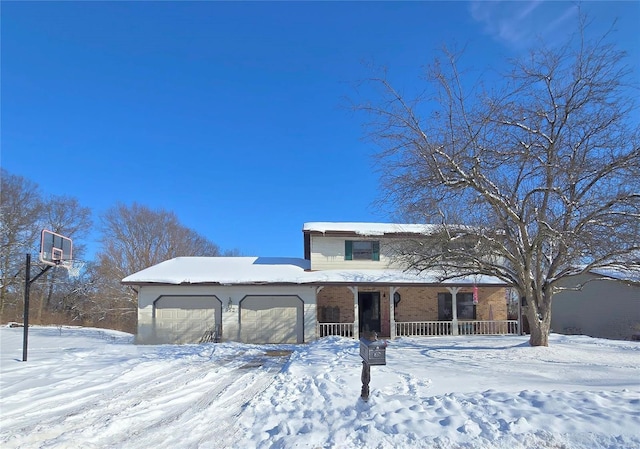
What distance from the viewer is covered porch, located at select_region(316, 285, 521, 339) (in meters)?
19.9

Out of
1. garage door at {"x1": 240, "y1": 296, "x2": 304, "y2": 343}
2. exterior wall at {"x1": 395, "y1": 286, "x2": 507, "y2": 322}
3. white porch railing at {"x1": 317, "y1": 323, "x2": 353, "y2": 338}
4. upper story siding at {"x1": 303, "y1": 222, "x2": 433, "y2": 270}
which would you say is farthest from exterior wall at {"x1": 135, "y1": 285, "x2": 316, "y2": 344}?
exterior wall at {"x1": 395, "y1": 286, "x2": 507, "y2": 322}

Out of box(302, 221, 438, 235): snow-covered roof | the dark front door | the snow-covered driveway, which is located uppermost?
box(302, 221, 438, 235): snow-covered roof

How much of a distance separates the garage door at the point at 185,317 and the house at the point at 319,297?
4cm

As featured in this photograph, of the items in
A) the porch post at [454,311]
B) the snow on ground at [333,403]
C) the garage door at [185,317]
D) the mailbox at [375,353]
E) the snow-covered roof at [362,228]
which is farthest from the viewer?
the snow-covered roof at [362,228]

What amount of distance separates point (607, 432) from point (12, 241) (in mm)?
36429

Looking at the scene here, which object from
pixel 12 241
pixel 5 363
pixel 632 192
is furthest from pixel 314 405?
pixel 12 241

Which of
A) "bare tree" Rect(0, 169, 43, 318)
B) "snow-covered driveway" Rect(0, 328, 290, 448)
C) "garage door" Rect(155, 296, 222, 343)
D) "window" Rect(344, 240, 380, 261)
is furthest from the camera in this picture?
"bare tree" Rect(0, 169, 43, 318)

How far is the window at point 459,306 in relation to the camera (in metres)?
21.2

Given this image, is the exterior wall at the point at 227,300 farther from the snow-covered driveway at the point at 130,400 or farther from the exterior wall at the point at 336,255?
the snow-covered driveway at the point at 130,400

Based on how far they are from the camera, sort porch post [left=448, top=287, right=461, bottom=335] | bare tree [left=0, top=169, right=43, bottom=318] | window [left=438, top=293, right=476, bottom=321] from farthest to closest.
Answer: bare tree [left=0, top=169, right=43, bottom=318] → window [left=438, top=293, right=476, bottom=321] → porch post [left=448, top=287, right=461, bottom=335]

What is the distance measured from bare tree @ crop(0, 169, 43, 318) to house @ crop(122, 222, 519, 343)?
57.1 ft

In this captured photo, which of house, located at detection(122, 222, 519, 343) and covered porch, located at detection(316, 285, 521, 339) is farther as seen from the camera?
covered porch, located at detection(316, 285, 521, 339)

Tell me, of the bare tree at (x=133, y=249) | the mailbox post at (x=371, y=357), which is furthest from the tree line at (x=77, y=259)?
the mailbox post at (x=371, y=357)

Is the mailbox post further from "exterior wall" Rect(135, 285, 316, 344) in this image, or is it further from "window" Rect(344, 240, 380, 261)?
"window" Rect(344, 240, 380, 261)
